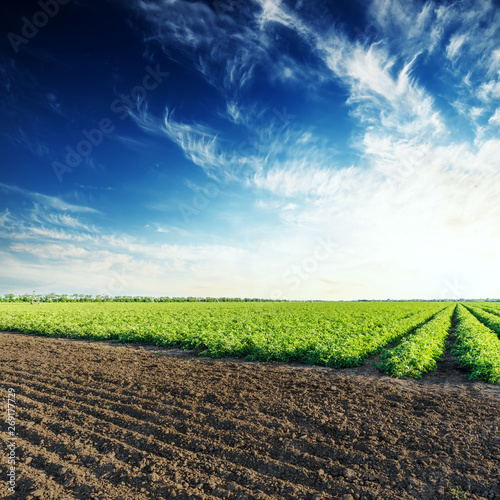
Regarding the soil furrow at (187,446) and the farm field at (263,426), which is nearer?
the farm field at (263,426)

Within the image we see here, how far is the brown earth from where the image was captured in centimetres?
529

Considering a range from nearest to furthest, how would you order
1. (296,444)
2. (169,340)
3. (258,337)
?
1. (296,444)
2. (258,337)
3. (169,340)

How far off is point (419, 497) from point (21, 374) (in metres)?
12.8

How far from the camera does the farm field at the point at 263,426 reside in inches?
210

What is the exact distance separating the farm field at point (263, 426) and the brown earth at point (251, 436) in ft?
0.09

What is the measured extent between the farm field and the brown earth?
29 millimetres

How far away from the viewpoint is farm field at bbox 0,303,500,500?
17.5 ft

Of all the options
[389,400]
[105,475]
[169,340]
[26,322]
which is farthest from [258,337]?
[26,322]

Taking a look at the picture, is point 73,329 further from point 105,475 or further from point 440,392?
point 440,392

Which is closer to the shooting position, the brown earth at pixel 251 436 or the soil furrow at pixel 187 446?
the brown earth at pixel 251 436

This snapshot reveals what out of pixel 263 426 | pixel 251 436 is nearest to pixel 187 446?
pixel 251 436

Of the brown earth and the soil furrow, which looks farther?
the soil furrow

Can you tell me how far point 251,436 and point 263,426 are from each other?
54cm

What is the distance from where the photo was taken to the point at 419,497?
16.5 feet
